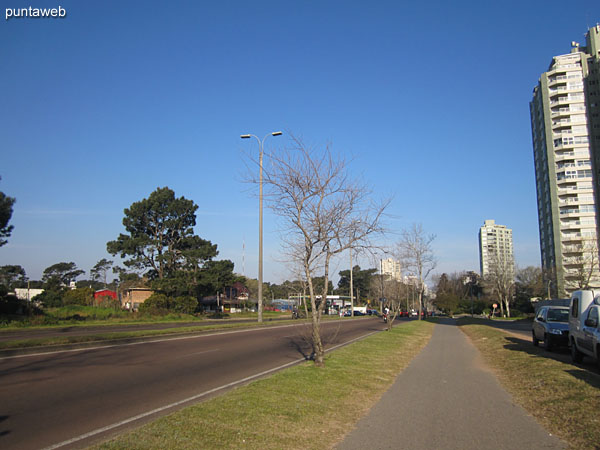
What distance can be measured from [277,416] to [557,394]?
542cm

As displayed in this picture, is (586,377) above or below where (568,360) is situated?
above

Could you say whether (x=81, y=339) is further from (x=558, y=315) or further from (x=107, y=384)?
(x=558, y=315)

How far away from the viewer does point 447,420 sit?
707 cm

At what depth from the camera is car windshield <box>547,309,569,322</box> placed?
1780 centimetres

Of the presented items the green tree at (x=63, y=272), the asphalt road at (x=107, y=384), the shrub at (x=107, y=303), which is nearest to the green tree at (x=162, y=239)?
the shrub at (x=107, y=303)

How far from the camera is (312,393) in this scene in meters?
8.34

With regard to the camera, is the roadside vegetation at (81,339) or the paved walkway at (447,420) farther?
the roadside vegetation at (81,339)

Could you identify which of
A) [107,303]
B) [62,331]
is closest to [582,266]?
[107,303]

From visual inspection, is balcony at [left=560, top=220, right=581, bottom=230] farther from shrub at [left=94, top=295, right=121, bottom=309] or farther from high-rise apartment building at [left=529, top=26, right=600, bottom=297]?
shrub at [left=94, top=295, right=121, bottom=309]

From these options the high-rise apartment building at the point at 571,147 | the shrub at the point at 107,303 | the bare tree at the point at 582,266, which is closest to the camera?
the shrub at the point at 107,303

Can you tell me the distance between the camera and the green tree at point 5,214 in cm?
3478

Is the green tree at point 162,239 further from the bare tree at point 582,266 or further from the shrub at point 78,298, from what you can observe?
the bare tree at point 582,266

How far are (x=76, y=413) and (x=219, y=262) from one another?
45.2 metres

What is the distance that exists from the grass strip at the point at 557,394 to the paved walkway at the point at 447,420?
8.9 inches
